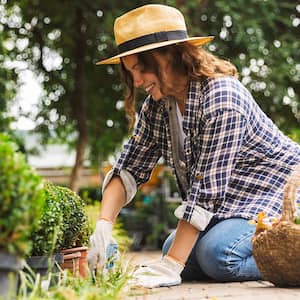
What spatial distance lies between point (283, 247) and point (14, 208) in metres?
1.29

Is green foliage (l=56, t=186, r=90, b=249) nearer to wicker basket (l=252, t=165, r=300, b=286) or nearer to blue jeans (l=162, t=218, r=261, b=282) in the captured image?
blue jeans (l=162, t=218, r=261, b=282)

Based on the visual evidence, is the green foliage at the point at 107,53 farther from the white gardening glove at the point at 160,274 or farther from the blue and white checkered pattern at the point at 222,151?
the white gardening glove at the point at 160,274

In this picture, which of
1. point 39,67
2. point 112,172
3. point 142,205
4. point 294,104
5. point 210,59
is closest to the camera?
point 210,59

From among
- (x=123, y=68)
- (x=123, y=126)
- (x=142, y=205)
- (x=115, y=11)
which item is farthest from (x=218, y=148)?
(x=142, y=205)

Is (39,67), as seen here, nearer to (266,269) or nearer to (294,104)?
(294,104)

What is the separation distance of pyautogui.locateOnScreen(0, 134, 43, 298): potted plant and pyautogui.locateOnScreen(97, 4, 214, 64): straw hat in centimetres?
124

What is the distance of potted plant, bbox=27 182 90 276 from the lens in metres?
2.20

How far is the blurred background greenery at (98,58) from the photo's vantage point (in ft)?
22.6

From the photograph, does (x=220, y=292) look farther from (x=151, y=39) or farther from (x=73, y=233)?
(x=151, y=39)

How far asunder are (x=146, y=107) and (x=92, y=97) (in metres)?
4.72

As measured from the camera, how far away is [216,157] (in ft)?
9.31

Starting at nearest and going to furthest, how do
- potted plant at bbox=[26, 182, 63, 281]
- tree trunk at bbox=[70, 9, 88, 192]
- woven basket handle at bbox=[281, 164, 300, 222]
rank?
potted plant at bbox=[26, 182, 63, 281] → woven basket handle at bbox=[281, 164, 300, 222] → tree trunk at bbox=[70, 9, 88, 192]

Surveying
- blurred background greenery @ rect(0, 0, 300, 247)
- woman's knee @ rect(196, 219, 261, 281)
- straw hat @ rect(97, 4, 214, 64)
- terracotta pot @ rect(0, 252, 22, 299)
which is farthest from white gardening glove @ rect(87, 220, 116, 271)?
blurred background greenery @ rect(0, 0, 300, 247)

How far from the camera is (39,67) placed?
25.6ft
